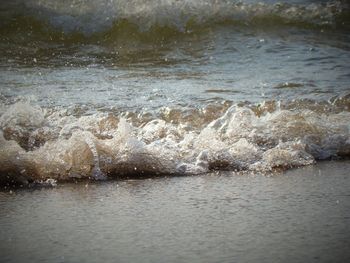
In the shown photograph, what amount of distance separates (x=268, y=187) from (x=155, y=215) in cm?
57

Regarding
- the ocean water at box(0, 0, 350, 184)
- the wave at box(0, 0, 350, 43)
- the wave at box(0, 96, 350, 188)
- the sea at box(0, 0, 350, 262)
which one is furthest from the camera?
the wave at box(0, 0, 350, 43)

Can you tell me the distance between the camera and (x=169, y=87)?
4.82 metres

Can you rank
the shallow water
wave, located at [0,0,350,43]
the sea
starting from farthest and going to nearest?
wave, located at [0,0,350,43]
the sea
the shallow water

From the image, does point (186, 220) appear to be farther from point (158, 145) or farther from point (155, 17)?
point (155, 17)

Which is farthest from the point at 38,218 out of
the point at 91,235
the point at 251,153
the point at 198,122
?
the point at 198,122

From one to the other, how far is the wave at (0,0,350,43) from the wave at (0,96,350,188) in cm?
404

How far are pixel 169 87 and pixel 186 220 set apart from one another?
2.86 meters

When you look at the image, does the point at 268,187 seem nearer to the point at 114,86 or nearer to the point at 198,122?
the point at 198,122

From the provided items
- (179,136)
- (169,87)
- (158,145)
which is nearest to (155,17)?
(169,87)

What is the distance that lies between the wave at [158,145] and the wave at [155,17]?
4042mm

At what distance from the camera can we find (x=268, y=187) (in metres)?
2.47

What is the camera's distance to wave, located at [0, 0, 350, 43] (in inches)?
298

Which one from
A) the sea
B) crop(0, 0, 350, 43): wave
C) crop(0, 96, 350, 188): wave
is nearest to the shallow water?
the sea

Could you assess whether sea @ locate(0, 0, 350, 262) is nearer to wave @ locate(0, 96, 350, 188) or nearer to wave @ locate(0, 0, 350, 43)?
wave @ locate(0, 96, 350, 188)
